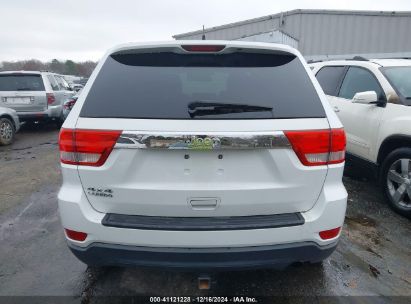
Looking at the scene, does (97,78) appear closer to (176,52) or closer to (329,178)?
(176,52)

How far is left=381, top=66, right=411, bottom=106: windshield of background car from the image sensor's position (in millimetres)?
4077

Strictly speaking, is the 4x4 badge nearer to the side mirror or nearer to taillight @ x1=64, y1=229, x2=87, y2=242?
taillight @ x1=64, y1=229, x2=87, y2=242

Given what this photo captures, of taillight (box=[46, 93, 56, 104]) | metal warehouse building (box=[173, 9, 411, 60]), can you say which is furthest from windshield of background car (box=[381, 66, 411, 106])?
metal warehouse building (box=[173, 9, 411, 60])

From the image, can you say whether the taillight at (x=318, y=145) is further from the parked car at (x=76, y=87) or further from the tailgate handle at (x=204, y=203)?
the parked car at (x=76, y=87)

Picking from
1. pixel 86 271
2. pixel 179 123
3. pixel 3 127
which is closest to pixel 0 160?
pixel 3 127

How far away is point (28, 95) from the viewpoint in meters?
9.46

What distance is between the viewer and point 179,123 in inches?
77.4

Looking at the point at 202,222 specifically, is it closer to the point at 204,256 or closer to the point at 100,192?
the point at 204,256

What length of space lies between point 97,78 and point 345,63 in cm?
433

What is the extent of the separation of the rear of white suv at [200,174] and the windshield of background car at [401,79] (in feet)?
8.41

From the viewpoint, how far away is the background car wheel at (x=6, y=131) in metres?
8.04

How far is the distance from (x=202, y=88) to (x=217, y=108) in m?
0.21

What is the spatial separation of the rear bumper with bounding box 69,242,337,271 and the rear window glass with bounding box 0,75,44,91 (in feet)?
29.4

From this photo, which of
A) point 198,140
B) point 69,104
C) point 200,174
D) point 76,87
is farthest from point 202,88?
point 76,87
